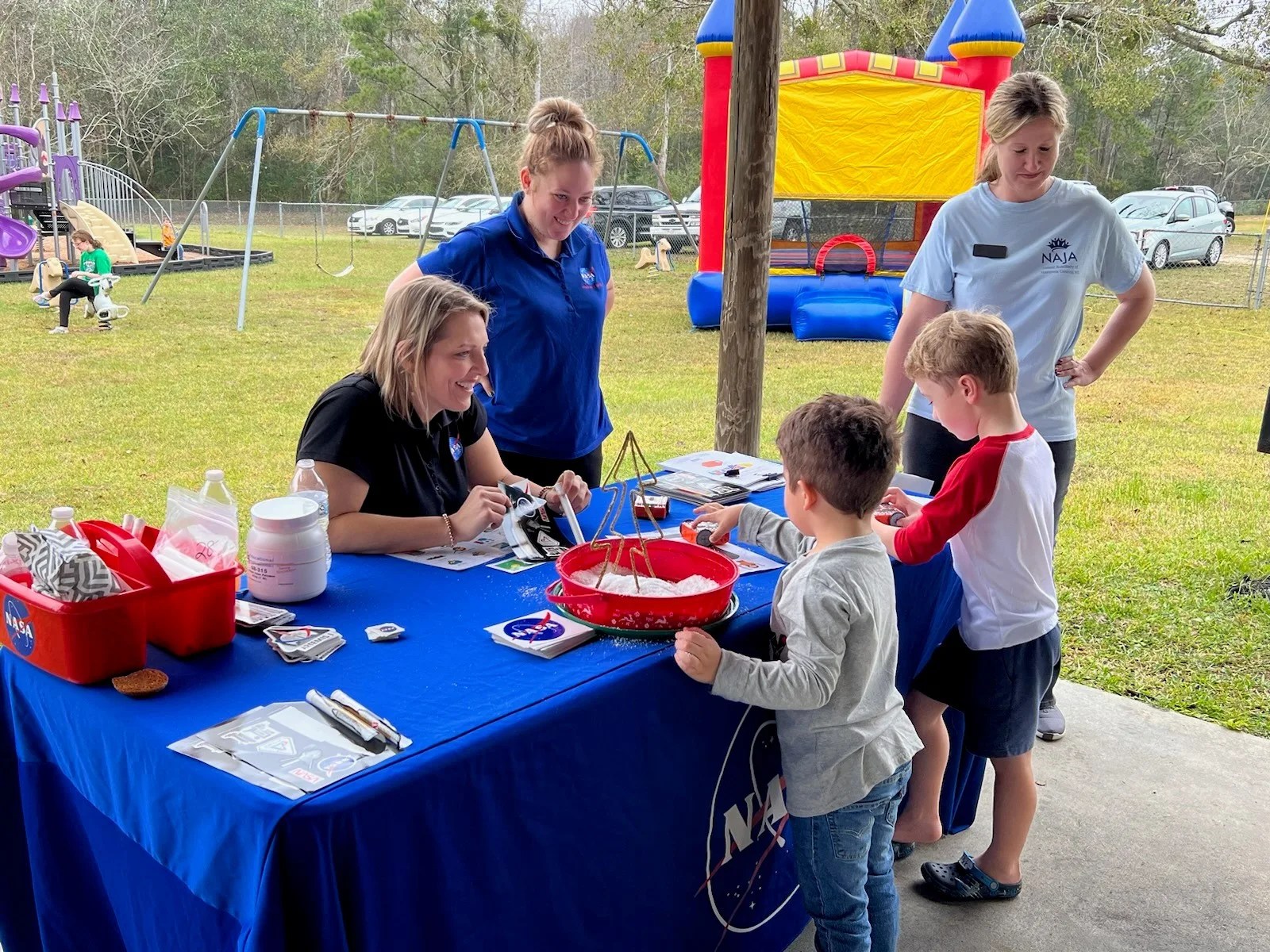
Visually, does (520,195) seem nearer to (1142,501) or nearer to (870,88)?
(1142,501)

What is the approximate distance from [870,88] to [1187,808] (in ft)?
25.9

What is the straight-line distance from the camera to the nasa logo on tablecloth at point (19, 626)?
4.62ft

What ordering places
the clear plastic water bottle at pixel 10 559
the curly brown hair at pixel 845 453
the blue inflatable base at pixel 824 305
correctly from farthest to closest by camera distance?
the blue inflatable base at pixel 824 305, the curly brown hair at pixel 845 453, the clear plastic water bottle at pixel 10 559

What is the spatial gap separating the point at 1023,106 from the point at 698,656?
168 cm

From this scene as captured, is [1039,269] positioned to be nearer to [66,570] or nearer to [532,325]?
[532,325]

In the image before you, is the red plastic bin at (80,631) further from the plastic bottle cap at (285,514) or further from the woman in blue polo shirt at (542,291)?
the woman in blue polo shirt at (542,291)

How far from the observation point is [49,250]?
41.8 feet

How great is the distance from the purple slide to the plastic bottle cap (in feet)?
40.5

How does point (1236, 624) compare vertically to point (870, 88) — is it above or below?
below

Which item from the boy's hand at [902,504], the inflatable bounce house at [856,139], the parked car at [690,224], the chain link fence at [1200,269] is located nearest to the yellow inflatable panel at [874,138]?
the inflatable bounce house at [856,139]

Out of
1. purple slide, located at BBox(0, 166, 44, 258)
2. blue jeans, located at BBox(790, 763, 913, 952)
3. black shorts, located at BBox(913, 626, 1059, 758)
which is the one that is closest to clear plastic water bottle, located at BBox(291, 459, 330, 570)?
blue jeans, located at BBox(790, 763, 913, 952)

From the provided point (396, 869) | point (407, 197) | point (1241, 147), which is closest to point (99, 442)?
point (396, 869)

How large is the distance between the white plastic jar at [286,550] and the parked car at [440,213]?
16.3 m

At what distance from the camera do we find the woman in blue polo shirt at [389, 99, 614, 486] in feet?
Result: 8.28
